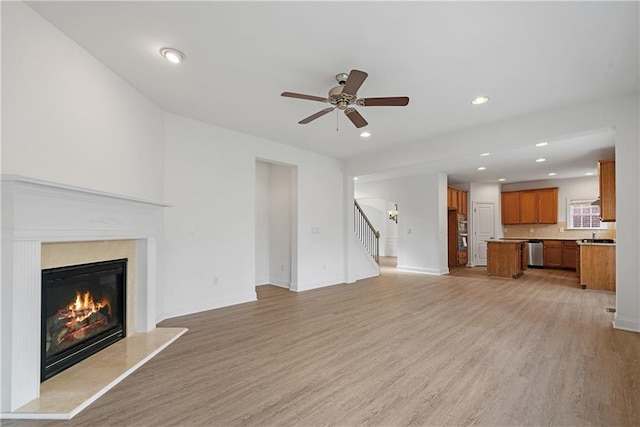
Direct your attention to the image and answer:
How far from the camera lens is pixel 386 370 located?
2.62m

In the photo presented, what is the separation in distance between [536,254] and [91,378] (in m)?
11.3

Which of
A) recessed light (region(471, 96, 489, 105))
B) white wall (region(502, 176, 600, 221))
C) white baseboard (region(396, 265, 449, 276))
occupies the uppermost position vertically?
recessed light (region(471, 96, 489, 105))

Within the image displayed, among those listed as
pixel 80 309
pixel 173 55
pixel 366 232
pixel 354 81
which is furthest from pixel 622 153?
pixel 80 309

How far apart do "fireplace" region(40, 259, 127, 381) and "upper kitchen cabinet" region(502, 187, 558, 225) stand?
10.9 metres

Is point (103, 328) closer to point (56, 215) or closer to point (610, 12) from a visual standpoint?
point (56, 215)

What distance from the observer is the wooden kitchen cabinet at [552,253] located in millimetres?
9188

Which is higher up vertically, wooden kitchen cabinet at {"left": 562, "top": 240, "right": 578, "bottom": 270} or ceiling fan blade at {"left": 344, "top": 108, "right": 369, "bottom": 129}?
ceiling fan blade at {"left": 344, "top": 108, "right": 369, "bottom": 129}

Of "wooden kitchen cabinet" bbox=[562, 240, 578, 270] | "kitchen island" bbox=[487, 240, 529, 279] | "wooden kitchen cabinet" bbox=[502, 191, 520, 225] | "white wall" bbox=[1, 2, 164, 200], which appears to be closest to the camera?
"white wall" bbox=[1, 2, 164, 200]

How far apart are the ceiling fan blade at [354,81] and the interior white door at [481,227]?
902 centimetres

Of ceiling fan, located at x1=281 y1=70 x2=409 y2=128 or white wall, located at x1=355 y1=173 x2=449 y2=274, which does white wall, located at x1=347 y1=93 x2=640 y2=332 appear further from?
white wall, located at x1=355 y1=173 x2=449 y2=274

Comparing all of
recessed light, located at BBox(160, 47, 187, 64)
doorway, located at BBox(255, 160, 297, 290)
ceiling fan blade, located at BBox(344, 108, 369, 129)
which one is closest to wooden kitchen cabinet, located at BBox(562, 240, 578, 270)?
doorway, located at BBox(255, 160, 297, 290)

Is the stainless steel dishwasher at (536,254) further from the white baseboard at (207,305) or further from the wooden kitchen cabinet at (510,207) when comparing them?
the white baseboard at (207,305)

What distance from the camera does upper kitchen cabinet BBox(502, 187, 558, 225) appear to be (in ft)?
31.0

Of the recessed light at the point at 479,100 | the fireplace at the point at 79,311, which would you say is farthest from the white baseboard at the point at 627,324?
the fireplace at the point at 79,311
